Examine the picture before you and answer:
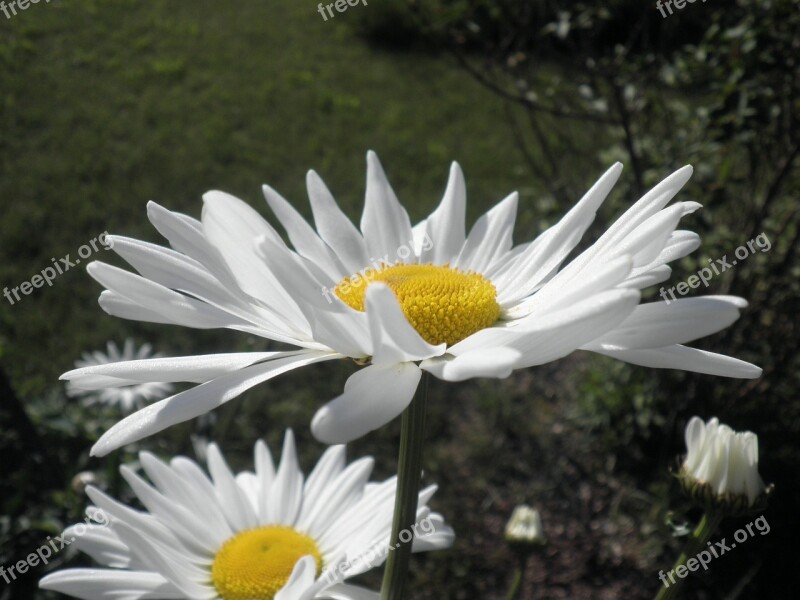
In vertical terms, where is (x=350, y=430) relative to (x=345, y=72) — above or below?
below

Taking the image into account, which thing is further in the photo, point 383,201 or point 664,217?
point 383,201

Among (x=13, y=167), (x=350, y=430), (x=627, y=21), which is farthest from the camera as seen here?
(x=627, y=21)

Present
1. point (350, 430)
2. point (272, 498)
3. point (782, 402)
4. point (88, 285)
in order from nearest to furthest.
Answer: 1. point (350, 430)
2. point (272, 498)
3. point (782, 402)
4. point (88, 285)

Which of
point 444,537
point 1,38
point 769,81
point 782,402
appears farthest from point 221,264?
point 1,38

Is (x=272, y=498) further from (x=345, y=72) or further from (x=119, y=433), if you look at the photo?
(x=345, y=72)

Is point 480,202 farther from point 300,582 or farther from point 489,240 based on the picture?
point 300,582
